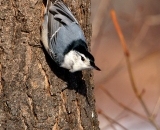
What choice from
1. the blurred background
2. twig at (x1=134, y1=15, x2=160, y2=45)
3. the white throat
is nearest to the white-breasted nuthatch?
the white throat

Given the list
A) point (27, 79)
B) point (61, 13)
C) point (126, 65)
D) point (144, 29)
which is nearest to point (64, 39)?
point (61, 13)

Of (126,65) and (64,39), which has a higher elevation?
(126,65)

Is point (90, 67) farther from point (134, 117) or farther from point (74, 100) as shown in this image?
point (134, 117)

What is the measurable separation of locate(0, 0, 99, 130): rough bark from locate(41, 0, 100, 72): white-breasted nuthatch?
6 centimetres

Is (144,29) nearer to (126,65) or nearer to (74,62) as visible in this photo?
(126,65)

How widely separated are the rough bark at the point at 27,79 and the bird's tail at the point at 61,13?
0.17 m

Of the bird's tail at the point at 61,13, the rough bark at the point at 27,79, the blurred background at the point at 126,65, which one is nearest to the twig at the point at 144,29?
the blurred background at the point at 126,65

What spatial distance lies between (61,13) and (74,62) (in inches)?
13.5

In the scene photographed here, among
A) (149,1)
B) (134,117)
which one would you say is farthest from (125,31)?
(134,117)

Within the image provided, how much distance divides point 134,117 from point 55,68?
3.46 metres

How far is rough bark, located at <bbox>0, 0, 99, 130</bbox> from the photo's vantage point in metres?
2.58

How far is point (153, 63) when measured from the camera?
24.7 feet

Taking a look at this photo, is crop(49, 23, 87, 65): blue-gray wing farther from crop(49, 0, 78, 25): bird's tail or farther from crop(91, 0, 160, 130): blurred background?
crop(91, 0, 160, 130): blurred background

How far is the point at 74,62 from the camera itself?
108 inches
